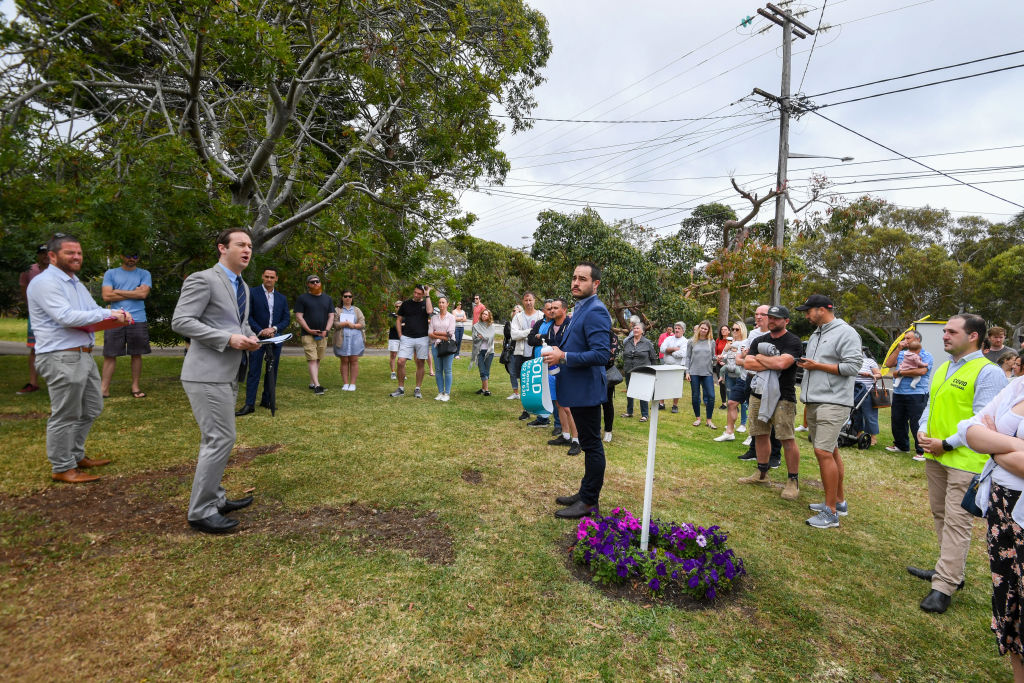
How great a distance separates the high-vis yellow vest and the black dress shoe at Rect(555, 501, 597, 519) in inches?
96.3

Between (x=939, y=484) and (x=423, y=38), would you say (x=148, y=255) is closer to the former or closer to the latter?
(x=423, y=38)

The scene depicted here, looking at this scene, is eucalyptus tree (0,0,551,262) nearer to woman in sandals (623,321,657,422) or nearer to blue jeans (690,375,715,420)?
woman in sandals (623,321,657,422)

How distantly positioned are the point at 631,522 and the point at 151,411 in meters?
6.52

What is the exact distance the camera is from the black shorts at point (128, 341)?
7031 mm

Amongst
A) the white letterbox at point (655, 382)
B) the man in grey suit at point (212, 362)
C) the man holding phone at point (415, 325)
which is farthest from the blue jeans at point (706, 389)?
the man in grey suit at point (212, 362)

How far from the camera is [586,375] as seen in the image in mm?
4055

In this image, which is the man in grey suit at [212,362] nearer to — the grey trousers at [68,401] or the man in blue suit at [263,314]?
the grey trousers at [68,401]

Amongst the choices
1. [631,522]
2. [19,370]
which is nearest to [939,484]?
[631,522]

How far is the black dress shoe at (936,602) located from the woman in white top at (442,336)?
6701 mm

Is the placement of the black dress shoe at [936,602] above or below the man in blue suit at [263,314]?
below

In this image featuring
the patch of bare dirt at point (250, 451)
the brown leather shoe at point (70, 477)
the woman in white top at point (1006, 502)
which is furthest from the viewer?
the patch of bare dirt at point (250, 451)

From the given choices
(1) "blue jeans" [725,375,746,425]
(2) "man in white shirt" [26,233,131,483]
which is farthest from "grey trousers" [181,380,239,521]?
(1) "blue jeans" [725,375,746,425]

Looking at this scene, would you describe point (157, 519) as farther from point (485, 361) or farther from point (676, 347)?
point (676, 347)

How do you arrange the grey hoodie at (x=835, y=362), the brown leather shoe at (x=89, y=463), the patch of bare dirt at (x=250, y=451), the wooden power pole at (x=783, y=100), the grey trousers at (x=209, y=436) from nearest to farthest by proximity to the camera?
the grey trousers at (x=209, y=436) → the grey hoodie at (x=835, y=362) → the brown leather shoe at (x=89, y=463) → the patch of bare dirt at (x=250, y=451) → the wooden power pole at (x=783, y=100)
